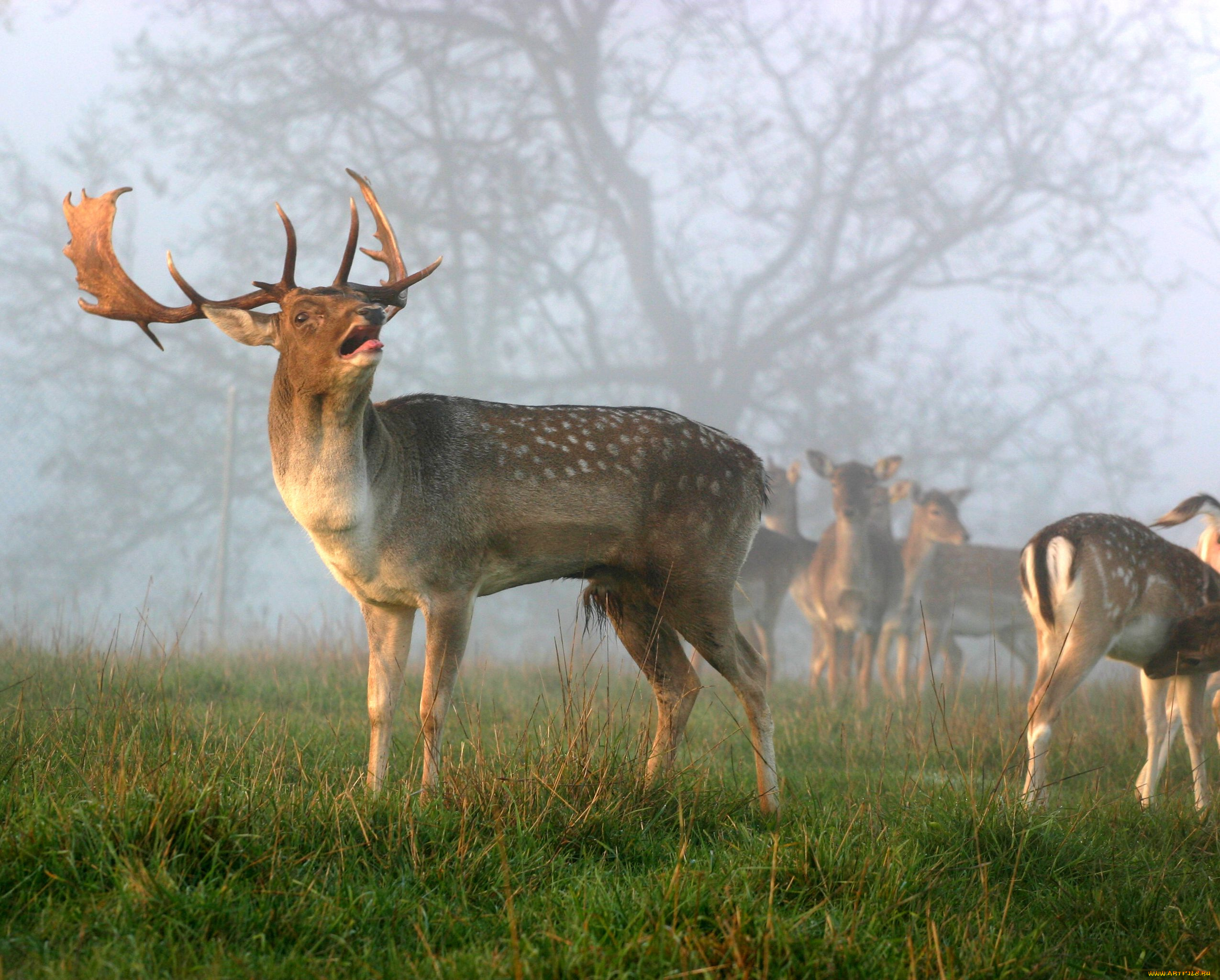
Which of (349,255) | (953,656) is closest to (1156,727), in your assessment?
(349,255)

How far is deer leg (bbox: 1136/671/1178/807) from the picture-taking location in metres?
5.62

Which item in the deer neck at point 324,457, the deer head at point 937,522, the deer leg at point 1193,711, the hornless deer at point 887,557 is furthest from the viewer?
the deer head at point 937,522

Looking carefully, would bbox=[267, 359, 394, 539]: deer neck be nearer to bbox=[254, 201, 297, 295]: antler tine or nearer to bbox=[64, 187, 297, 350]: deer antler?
bbox=[254, 201, 297, 295]: antler tine

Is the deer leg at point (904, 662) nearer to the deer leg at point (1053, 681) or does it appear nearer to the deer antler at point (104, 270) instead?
the deer leg at point (1053, 681)

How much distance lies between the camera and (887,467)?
44.0 ft

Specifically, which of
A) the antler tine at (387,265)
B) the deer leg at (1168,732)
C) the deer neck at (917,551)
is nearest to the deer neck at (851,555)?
the deer neck at (917,551)

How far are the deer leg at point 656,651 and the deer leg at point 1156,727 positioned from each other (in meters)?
2.33

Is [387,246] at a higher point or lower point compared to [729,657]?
higher

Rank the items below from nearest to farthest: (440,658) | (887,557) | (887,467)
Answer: (440,658) < (887,557) < (887,467)

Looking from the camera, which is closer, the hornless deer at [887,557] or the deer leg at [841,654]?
the deer leg at [841,654]

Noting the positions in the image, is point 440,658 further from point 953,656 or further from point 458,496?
point 953,656

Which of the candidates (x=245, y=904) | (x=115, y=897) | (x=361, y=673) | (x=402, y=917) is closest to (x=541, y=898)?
(x=402, y=917)

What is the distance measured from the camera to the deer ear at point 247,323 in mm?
4352

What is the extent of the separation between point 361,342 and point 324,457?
1.55 ft
